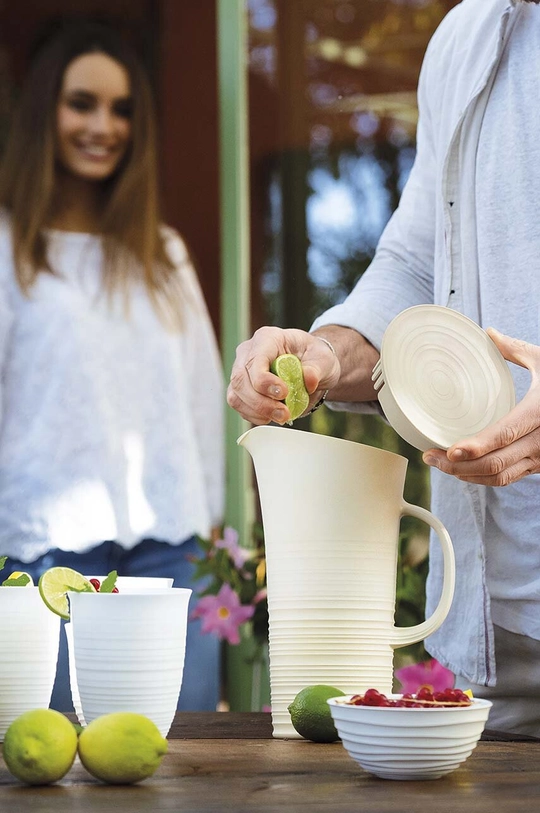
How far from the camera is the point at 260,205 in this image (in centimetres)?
360

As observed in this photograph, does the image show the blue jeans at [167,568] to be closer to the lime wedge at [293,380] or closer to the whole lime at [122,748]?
the lime wedge at [293,380]

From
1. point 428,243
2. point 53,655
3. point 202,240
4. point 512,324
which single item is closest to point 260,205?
point 202,240

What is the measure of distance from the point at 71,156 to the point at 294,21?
0.81 meters

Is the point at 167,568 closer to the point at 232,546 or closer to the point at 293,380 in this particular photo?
the point at 232,546

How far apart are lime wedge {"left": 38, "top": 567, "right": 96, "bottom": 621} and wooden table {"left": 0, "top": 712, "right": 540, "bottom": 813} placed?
181 mm

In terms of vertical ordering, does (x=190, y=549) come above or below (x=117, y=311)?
below

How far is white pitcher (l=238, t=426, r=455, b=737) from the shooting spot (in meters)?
1.30

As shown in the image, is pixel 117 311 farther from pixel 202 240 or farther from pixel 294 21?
pixel 294 21

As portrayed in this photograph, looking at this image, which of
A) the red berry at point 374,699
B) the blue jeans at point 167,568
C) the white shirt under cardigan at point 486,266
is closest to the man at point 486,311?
the white shirt under cardigan at point 486,266

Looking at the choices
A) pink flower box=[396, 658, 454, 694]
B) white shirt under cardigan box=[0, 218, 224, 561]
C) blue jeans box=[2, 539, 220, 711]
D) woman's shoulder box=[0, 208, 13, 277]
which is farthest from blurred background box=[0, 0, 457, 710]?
pink flower box=[396, 658, 454, 694]

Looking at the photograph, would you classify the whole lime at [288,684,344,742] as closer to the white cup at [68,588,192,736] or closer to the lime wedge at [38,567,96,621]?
the white cup at [68,588,192,736]

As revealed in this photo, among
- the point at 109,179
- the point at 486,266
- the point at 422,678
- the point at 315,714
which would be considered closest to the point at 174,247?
the point at 109,179

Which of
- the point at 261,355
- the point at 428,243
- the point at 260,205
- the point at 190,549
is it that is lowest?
the point at 190,549

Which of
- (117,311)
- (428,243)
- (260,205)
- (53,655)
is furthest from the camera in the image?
(260,205)
